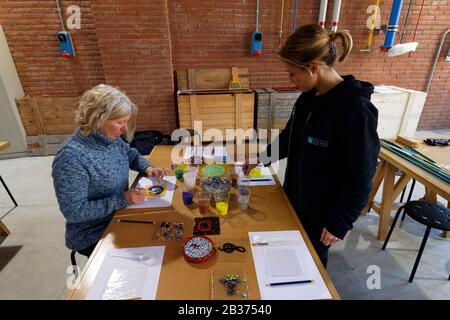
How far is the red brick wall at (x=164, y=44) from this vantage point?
12.1 ft

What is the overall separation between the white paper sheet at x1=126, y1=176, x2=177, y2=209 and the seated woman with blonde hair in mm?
43

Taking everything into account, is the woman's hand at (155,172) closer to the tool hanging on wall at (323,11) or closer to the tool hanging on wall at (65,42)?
the tool hanging on wall at (65,42)

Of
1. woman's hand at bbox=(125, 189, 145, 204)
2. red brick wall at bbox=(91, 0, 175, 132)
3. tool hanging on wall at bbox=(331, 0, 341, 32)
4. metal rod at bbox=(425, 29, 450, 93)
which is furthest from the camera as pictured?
metal rod at bbox=(425, 29, 450, 93)

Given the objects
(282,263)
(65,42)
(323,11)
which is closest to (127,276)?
(282,263)

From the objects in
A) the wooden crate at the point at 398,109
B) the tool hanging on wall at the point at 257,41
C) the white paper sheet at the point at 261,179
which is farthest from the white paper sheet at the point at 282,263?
the tool hanging on wall at the point at 257,41

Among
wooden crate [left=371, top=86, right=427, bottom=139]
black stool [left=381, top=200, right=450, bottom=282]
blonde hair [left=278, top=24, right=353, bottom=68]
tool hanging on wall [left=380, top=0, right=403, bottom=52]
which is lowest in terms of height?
black stool [left=381, top=200, right=450, bottom=282]

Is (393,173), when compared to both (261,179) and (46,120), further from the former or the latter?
(46,120)

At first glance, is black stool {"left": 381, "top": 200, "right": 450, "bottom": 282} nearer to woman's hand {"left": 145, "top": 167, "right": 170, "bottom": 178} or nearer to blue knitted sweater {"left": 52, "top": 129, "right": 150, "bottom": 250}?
woman's hand {"left": 145, "top": 167, "right": 170, "bottom": 178}

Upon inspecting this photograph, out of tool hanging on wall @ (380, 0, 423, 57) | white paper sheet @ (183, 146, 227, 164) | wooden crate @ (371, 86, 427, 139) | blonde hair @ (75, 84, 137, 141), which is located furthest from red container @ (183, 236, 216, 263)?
tool hanging on wall @ (380, 0, 423, 57)

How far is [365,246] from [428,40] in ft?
13.9

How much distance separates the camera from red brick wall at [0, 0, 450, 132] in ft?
12.1

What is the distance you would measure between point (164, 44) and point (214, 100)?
1097 millimetres

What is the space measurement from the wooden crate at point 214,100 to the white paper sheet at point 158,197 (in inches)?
96.0

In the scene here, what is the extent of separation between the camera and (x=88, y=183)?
1.29 meters
